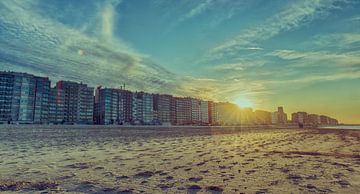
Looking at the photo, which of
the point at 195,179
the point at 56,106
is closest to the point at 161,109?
the point at 56,106

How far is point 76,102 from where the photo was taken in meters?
142

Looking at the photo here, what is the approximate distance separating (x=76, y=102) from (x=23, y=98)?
93.0ft

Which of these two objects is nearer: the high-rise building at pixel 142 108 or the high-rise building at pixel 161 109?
the high-rise building at pixel 142 108

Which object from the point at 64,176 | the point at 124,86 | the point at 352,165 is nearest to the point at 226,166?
the point at 352,165

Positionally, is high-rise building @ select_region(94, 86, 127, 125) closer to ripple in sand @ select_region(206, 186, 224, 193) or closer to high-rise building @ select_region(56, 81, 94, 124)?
high-rise building @ select_region(56, 81, 94, 124)

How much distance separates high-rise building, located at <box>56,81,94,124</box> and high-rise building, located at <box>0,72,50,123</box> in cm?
1108

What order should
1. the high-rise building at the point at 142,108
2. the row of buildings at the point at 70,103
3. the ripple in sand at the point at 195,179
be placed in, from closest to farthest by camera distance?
the ripple in sand at the point at 195,179
the row of buildings at the point at 70,103
the high-rise building at the point at 142,108

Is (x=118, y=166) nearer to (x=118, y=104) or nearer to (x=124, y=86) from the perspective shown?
(x=118, y=104)

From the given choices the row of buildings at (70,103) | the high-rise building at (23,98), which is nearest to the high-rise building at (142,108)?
the row of buildings at (70,103)

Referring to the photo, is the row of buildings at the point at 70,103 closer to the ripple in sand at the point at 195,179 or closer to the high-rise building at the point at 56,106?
the high-rise building at the point at 56,106

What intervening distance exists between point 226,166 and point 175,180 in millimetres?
3006

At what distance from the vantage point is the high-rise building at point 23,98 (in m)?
113

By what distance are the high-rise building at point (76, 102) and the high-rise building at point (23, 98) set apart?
11076 millimetres

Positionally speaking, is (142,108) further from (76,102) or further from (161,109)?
(76,102)
